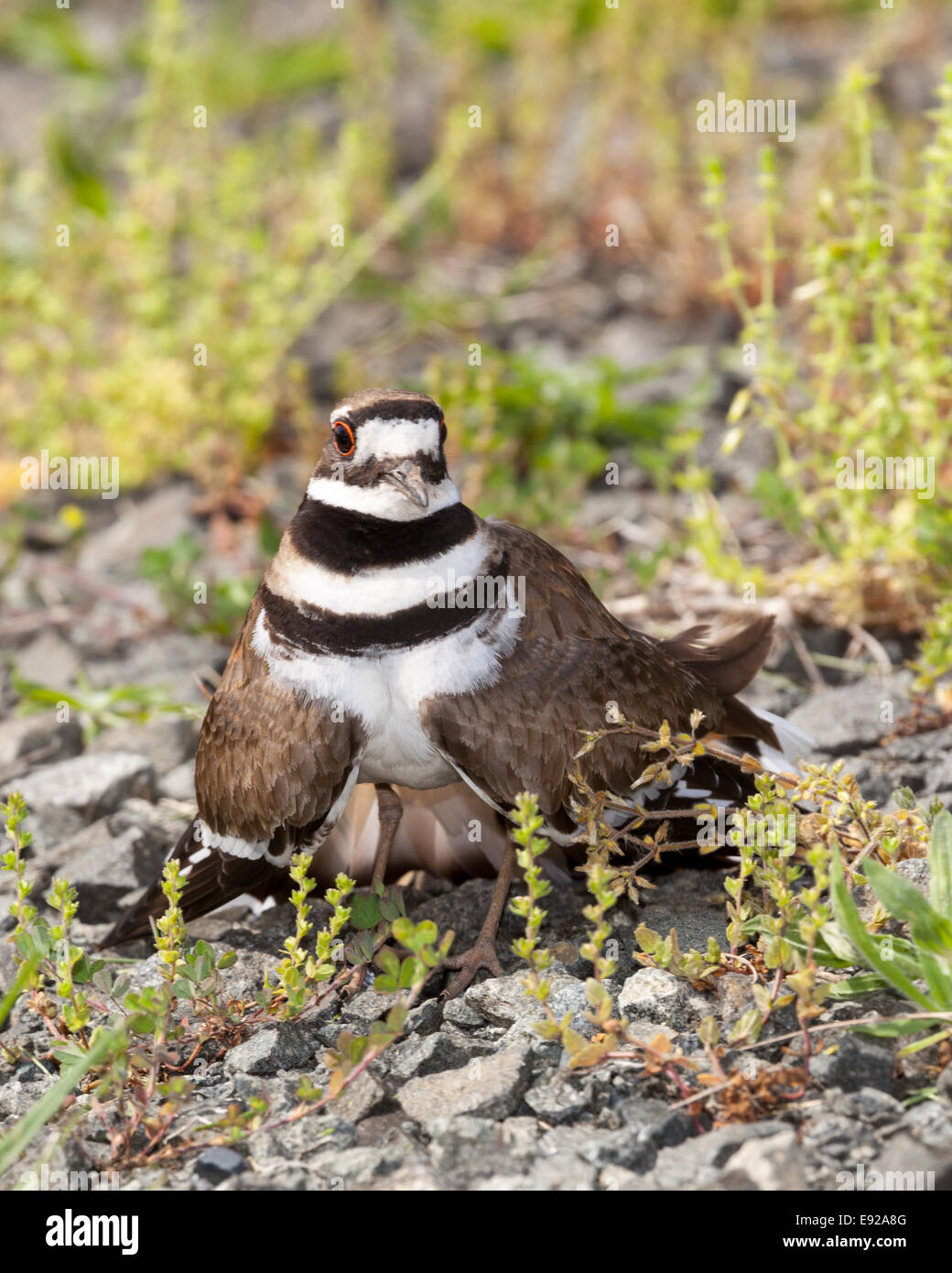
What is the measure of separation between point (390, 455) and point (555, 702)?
0.71 meters

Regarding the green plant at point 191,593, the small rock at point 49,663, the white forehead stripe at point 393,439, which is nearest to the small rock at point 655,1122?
the white forehead stripe at point 393,439

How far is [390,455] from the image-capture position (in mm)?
3480

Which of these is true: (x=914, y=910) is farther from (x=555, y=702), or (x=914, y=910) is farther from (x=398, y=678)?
(x=398, y=678)

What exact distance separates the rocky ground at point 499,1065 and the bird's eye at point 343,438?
4.29 ft

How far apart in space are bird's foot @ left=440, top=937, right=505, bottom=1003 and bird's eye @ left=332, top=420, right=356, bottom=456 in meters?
1.27

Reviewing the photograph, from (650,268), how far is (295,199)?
1891 millimetres

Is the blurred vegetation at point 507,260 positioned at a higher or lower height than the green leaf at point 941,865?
higher

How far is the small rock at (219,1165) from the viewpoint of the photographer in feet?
9.50

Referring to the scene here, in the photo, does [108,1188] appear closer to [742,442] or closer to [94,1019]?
[94,1019]

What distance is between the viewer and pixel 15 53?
10.6 meters

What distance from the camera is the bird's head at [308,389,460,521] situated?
3473 millimetres

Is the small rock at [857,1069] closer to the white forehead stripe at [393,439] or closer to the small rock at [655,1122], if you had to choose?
the small rock at [655,1122]

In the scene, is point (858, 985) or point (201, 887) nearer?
point (858, 985)

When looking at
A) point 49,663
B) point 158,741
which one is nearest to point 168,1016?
point 158,741
